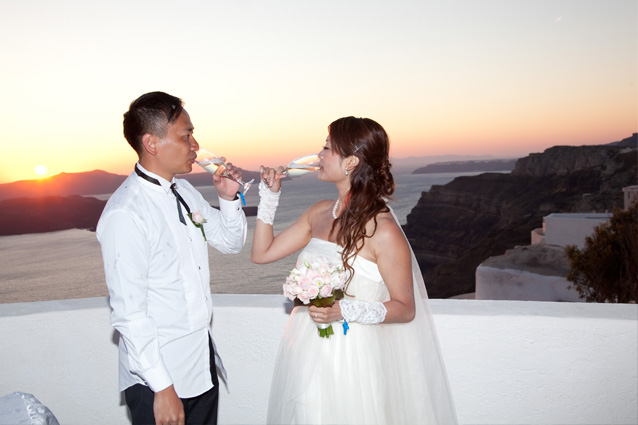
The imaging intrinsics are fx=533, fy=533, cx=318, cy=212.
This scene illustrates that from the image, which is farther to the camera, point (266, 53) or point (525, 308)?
point (266, 53)

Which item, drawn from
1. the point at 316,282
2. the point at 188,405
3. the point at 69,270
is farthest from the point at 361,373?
the point at 69,270

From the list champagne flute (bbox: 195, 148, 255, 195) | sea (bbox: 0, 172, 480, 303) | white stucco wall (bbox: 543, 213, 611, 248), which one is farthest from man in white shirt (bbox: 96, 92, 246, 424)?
sea (bbox: 0, 172, 480, 303)

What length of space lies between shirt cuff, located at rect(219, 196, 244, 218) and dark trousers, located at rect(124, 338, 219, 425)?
55cm

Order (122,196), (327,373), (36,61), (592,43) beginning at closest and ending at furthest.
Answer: (122,196)
(327,373)
(36,61)
(592,43)

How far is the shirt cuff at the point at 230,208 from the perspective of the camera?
7.62 feet

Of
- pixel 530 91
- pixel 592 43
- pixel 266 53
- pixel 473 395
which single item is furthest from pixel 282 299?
pixel 530 91

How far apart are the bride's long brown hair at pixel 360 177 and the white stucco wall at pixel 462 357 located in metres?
0.82

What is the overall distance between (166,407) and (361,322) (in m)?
0.78

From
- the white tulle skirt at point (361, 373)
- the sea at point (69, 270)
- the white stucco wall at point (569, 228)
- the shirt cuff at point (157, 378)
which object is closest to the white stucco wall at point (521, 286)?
the white stucco wall at point (569, 228)

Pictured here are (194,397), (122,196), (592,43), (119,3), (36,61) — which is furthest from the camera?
(592,43)

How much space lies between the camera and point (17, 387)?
2979mm

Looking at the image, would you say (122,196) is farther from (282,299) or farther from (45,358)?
(45,358)

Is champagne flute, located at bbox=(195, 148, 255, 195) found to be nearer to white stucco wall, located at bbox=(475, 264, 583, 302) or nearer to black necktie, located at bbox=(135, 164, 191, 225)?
black necktie, located at bbox=(135, 164, 191, 225)

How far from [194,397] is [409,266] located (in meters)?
0.97
